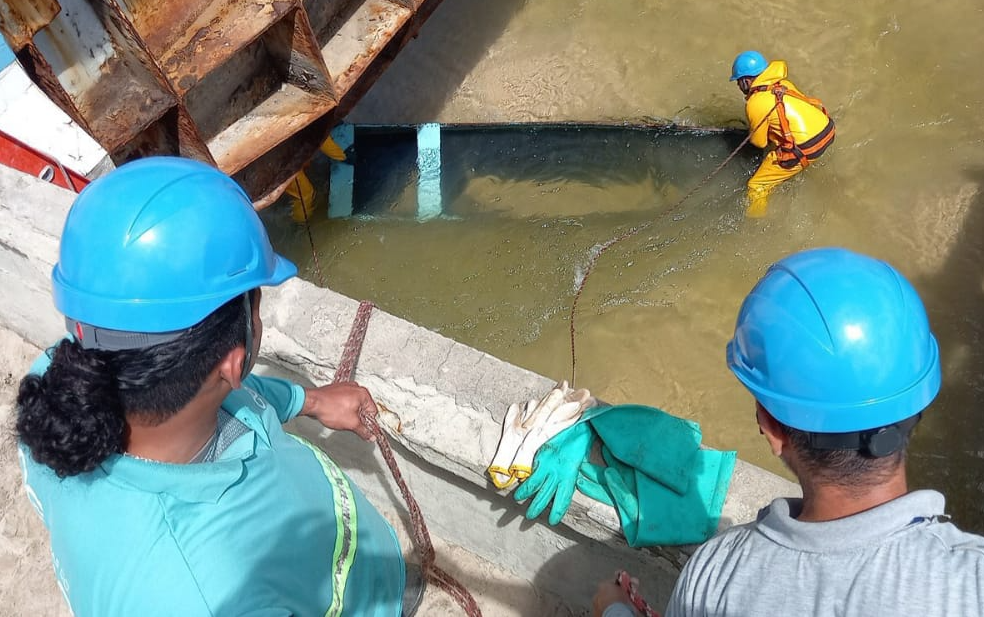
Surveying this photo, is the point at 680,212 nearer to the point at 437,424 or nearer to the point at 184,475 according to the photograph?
the point at 437,424

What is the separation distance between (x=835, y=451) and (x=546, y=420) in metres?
1.06

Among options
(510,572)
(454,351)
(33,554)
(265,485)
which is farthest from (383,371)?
(33,554)

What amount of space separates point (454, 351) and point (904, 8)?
5.86m

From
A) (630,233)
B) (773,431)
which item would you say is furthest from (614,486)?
(630,233)

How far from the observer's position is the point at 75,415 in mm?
1343

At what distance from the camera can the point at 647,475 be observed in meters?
2.31

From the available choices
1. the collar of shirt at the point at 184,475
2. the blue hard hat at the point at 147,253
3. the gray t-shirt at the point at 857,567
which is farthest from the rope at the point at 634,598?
the blue hard hat at the point at 147,253

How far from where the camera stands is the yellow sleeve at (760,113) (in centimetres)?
498

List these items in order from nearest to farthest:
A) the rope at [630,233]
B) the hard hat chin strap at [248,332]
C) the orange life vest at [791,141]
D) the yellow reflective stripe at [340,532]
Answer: the hard hat chin strap at [248,332] → the yellow reflective stripe at [340,532] → the rope at [630,233] → the orange life vest at [791,141]

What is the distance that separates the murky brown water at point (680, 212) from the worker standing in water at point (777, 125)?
0.21 meters

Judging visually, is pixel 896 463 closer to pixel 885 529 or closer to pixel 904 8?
pixel 885 529

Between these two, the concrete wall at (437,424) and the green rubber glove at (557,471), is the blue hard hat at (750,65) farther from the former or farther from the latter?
the green rubber glove at (557,471)

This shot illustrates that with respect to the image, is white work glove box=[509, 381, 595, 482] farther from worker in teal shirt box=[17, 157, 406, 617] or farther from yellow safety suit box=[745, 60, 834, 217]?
yellow safety suit box=[745, 60, 834, 217]

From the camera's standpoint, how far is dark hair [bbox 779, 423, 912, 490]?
1.43 metres
